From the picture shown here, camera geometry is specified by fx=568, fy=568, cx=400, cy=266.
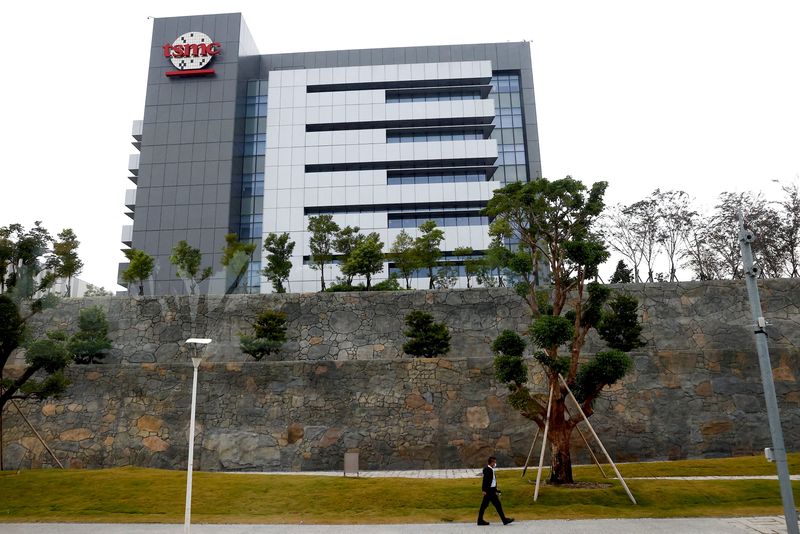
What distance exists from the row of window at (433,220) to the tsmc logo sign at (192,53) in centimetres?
2342

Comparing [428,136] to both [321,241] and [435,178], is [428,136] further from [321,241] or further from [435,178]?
[321,241]

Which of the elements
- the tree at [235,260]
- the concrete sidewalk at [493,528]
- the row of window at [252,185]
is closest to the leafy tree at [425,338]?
the concrete sidewalk at [493,528]

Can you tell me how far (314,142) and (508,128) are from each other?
19.3 metres

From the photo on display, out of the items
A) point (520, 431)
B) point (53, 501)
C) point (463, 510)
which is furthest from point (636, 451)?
point (53, 501)

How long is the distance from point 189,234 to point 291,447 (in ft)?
118

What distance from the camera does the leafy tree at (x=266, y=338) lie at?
78.0ft

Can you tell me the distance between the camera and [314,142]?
176 ft

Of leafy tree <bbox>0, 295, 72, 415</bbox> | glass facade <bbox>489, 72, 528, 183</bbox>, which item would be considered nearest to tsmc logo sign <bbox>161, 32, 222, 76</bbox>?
glass facade <bbox>489, 72, 528, 183</bbox>

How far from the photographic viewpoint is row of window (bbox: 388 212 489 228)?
51031 mm

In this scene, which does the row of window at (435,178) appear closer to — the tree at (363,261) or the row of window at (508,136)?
the row of window at (508,136)

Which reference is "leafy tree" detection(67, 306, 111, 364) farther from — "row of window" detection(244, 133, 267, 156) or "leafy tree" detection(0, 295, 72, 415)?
"row of window" detection(244, 133, 267, 156)

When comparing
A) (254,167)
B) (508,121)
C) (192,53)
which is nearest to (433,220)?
(508,121)

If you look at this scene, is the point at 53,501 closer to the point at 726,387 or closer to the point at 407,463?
the point at 407,463

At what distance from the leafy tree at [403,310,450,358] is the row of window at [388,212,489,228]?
28.3m
